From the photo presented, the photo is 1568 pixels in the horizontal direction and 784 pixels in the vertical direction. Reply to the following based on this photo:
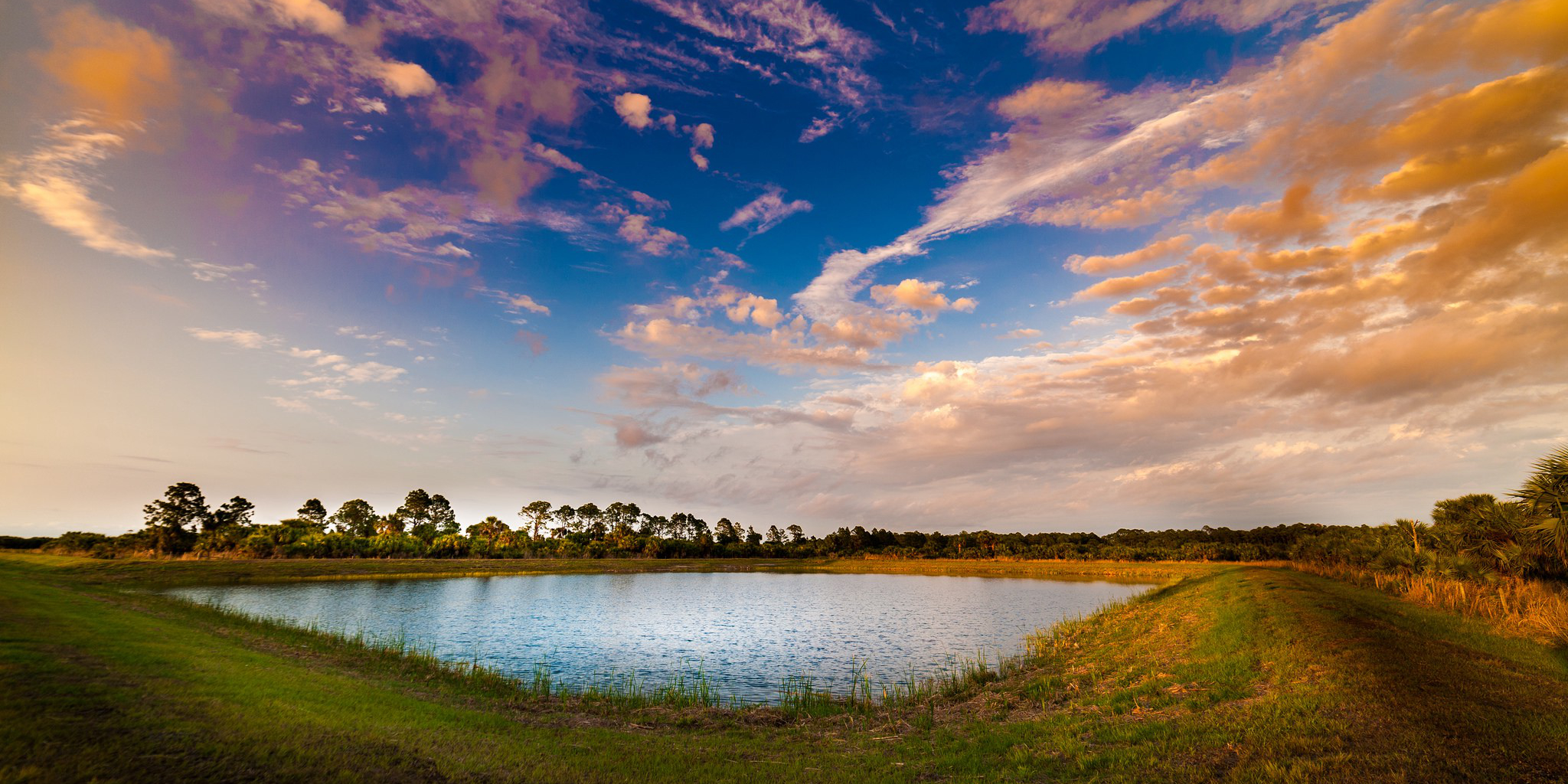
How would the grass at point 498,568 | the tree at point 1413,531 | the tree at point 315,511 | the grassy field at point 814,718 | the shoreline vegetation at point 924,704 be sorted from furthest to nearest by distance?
the tree at point 315,511, the grass at point 498,568, the tree at point 1413,531, the shoreline vegetation at point 924,704, the grassy field at point 814,718

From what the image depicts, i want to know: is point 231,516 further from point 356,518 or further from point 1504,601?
point 1504,601

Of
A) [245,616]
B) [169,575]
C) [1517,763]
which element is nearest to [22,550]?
[169,575]

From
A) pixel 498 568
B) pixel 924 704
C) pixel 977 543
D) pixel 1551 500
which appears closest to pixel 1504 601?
pixel 1551 500

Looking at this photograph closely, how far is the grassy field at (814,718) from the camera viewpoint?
1139 centimetres

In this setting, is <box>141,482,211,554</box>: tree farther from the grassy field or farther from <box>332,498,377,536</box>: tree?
the grassy field

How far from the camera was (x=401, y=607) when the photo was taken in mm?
58625

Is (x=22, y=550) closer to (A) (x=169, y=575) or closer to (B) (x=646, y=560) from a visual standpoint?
(A) (x=169, y=575)

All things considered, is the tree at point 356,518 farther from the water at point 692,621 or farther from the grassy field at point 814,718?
the grassy field at point 814,718

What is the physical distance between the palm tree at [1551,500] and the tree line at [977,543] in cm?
5

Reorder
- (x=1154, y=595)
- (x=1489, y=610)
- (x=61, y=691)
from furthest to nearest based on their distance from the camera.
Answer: (x=1154, y=595)
(x=1489, y=610)
(x=61, y=691)

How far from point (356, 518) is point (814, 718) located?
187060 mm

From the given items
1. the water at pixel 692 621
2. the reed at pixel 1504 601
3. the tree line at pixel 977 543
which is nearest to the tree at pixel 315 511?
the tree line at pixel 977 543

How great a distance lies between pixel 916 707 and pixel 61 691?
24.4 m

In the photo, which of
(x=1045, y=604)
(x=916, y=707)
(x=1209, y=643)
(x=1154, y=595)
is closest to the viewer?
(x=916, y=707)
